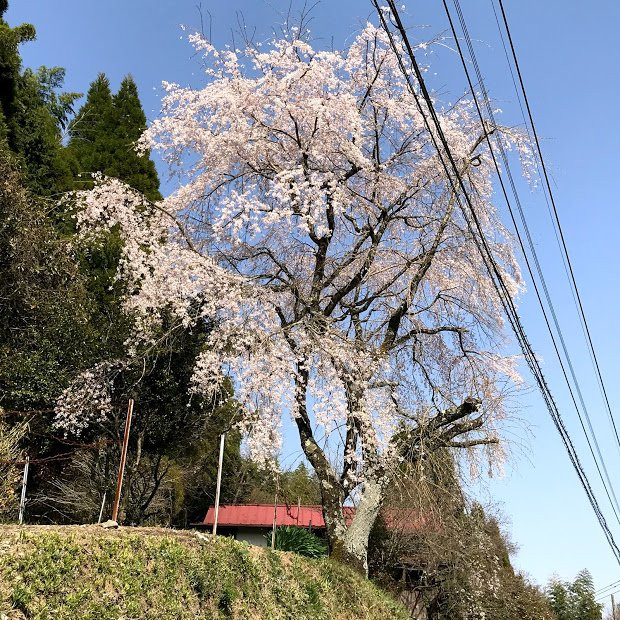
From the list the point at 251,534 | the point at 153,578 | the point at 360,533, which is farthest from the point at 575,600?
the point at 153,578

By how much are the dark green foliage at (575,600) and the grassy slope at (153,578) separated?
2487cm

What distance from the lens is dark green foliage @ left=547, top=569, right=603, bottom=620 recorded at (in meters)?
28.7

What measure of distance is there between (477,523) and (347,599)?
891cm

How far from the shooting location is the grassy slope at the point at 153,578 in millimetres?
3967

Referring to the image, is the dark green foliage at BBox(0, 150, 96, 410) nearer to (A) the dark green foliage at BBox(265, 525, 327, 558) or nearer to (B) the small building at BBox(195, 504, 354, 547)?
(A) the dark green foliage at BBox(265, 525, 327, 558)

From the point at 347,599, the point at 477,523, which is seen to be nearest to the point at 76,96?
the point at 477,523

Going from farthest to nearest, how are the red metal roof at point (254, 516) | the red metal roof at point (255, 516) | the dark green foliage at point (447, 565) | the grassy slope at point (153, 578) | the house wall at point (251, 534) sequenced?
the house wall at point (251, 534) < the red metal roof at point (254, 516) < the red metal roof at point (255, 516) < the dark green foliage at point (447, 565) < the grassy slope at point (153, 578)

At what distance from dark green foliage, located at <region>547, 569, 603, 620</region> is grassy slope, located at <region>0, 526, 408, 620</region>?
24.9 metres

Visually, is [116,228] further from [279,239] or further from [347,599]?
[347,599]

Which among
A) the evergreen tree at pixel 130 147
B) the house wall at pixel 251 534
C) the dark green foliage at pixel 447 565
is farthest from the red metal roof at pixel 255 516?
the evergreen tree at pixel 130 147

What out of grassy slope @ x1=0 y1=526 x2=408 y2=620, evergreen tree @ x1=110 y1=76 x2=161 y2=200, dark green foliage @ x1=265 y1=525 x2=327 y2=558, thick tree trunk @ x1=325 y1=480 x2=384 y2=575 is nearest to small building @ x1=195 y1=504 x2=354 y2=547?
evergreen tree @ x1=110 y1=76 x2=161 y2=200

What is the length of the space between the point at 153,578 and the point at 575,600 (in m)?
29.9

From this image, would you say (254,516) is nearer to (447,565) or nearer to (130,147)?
(447,565)

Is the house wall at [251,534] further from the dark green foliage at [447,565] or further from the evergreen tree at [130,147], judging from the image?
the evergreen tree at [130,147]
